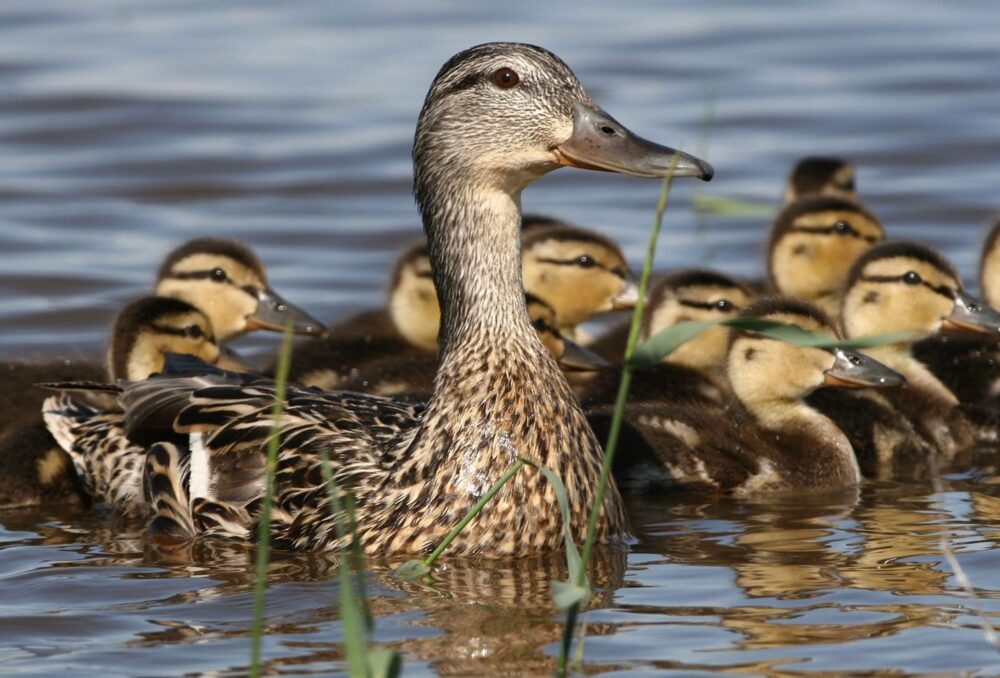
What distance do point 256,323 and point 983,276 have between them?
2.82 m

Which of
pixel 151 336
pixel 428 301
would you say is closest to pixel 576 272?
pixel 428 301

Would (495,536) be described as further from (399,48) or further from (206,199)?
(399,48)

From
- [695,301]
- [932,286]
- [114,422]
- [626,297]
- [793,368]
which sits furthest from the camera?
[626,297]

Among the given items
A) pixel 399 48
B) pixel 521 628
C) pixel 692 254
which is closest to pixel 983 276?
pixel 692 254

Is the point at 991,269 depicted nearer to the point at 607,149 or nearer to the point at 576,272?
the point at 576,272

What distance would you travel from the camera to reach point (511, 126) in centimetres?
538

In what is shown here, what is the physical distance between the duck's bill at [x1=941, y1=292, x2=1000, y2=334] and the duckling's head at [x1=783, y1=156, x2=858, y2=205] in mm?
1861

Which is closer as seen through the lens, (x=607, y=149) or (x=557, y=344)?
(x=607, y=149)

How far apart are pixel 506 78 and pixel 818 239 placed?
10.9ft

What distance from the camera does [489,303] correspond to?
540 cm

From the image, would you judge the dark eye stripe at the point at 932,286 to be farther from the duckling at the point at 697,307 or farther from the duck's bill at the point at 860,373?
the duck's bill at the point at 860,373

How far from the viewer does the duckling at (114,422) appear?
619 cm

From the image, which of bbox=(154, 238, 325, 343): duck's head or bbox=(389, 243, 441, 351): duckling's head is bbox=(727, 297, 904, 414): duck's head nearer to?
bbox=(389, 243, 441, 351): duckling's head

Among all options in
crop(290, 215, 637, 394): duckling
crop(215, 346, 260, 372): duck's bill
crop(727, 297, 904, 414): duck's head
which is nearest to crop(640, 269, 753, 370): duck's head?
crop(290, 215, 637, 394): duckling
